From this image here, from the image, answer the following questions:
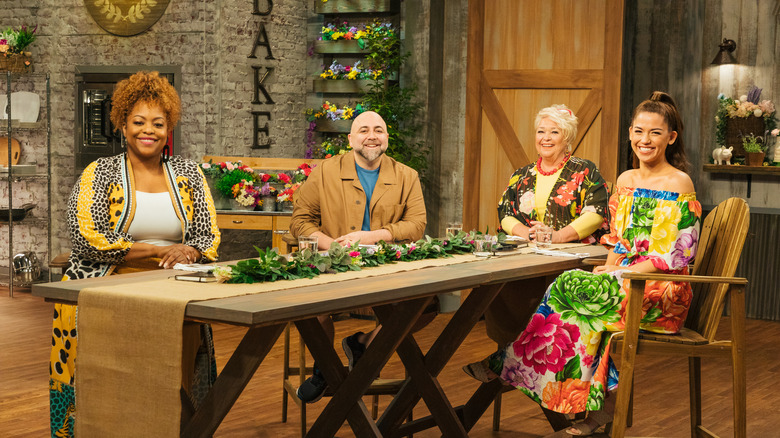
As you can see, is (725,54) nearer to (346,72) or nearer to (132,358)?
(346,72)

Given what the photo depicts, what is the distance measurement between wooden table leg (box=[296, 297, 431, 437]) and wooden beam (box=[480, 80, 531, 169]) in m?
3.95

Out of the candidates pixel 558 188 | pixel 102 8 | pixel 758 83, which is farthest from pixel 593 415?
pixel 102 8

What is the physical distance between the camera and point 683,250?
380 centimetres

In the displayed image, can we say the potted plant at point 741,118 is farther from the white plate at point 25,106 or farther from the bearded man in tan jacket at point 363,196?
the white plate at point 25,106

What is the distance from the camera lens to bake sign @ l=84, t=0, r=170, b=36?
892 centimetres

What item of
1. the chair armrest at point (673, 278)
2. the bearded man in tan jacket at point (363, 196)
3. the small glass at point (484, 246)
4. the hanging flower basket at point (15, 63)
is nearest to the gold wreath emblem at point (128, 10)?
the hanging flower basket at point (15, 63)

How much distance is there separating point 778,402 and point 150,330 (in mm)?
3876

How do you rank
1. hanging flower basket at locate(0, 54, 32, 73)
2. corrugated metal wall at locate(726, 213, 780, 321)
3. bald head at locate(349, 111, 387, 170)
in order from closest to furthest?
bald head at locate(349, 111, 387, 170), corrugated metal wall at locate(726, 213, 780, 321), hanging flower basket at locate(0, 54, 32, 73)

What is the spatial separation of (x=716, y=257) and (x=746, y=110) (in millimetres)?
4617

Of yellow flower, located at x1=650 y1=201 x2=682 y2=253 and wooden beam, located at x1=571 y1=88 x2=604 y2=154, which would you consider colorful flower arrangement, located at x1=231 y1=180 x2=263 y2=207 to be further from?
yellow flower, located at x1=650 y1=201 x2=682 y2=253

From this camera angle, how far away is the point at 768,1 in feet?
26.5

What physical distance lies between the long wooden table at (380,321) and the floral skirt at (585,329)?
191mm

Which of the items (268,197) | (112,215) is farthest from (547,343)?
(268,197)

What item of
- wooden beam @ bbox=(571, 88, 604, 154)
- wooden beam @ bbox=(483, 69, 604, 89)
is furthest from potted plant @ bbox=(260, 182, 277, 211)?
wooden beam @ bbox=(571, 88, 604, 154)
